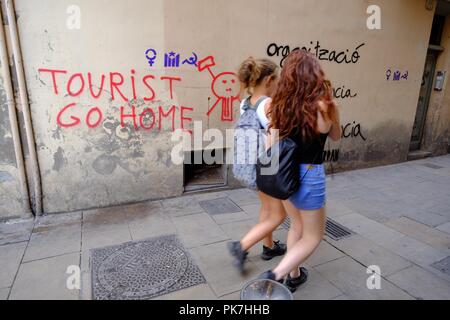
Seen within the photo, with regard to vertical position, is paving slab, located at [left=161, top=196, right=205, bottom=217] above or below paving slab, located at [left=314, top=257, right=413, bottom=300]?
above

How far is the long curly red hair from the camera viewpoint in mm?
2016

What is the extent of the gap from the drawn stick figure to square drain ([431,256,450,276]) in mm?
3074

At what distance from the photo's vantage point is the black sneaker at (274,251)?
3023 mm

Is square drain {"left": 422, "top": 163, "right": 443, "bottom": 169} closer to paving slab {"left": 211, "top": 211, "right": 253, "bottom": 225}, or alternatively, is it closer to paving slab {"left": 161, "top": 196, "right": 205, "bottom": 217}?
paving slab {"left": 211, "top": 211, "right": 253, "bottom": 225}

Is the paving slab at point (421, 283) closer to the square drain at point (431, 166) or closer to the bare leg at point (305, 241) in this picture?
the bare leg at point (305, 241)

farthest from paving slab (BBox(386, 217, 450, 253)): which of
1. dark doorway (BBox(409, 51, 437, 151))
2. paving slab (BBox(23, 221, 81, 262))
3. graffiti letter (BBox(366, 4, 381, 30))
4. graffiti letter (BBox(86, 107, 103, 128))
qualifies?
dark doorway (BBox(409, 51, 437, 151))

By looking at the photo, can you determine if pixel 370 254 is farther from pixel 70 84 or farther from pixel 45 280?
pixel 70 84

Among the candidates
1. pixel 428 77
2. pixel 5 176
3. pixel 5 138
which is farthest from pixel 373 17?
pixel 5 176

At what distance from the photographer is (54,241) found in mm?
3260

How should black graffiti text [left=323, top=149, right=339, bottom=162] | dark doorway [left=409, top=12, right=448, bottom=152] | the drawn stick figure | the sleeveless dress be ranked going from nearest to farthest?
1. the sleeveless dress
2. the drawn stick figure
3. black graffiti text [left=323, top=149, right=339, bottom=162]
4. dark doorway [left=409, top=12, right=448, bottom=152]

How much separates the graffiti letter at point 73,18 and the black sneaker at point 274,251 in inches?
129

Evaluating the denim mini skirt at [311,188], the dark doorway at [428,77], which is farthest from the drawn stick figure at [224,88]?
the dark doorway at [428,77]

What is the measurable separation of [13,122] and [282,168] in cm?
316
